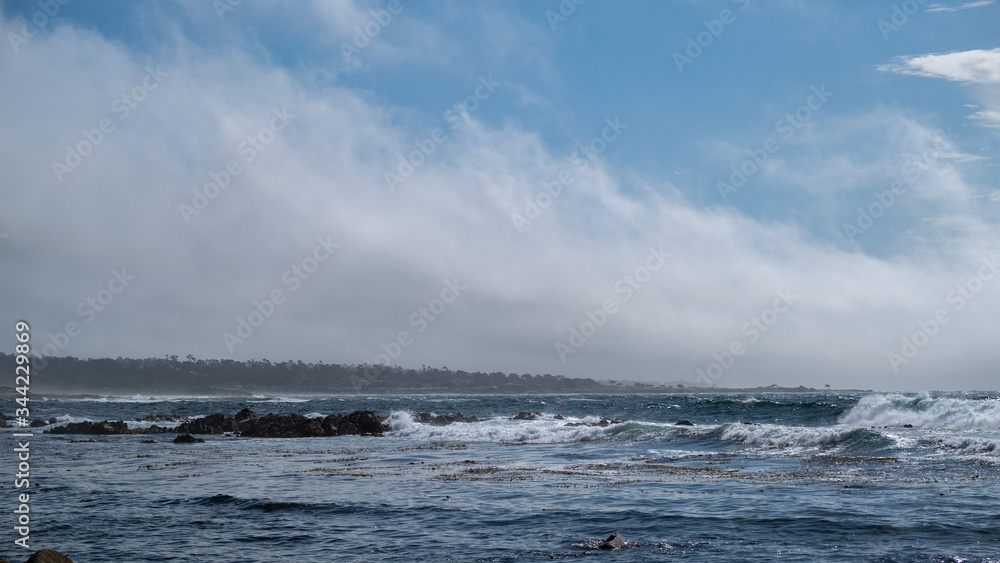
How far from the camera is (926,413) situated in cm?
4756

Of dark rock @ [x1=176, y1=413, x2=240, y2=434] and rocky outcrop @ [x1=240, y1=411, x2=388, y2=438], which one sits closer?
rocky outcrop @ [x1=240, y1=411, x2=388, y2=438]

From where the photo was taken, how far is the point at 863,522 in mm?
16172

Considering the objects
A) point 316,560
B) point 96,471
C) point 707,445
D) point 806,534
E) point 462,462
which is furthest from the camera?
point 707,445

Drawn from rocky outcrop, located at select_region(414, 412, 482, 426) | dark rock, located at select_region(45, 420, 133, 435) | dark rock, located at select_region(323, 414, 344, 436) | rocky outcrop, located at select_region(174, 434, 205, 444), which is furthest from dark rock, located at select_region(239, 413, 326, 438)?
rocky outcrop, located at select_region(414, 412, 482, 426)

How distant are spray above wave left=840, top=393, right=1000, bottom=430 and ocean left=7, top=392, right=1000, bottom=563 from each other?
530 inches

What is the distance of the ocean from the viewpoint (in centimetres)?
1475

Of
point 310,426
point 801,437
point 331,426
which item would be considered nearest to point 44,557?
point 801,437

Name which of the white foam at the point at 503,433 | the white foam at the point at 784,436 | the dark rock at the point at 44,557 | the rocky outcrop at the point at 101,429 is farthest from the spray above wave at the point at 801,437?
the rocky outcrop at the point at 101,429

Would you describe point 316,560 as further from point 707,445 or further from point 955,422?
point 955,422

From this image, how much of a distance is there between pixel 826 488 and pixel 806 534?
6.18m

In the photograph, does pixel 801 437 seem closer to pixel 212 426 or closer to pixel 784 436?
pixel 784 436

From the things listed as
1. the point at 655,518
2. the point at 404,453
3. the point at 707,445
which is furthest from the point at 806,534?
the point at 404,453

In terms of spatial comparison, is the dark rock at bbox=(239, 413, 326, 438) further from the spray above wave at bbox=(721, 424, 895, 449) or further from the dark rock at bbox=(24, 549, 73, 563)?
the dark rock at bbox=(24, 549, 73, 563)

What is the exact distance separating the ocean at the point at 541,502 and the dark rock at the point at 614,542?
249 mm
